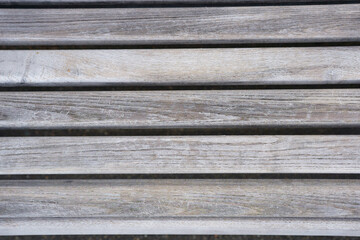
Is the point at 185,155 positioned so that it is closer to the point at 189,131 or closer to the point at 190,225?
the point at 189,131

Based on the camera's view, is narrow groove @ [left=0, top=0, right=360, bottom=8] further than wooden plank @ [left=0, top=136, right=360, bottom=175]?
Yes

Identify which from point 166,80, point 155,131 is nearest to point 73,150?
point 155,131

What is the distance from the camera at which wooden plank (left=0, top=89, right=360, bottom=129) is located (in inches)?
39.1

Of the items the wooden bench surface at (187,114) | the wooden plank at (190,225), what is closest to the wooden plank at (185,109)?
the wooden bench surface at (187,114)

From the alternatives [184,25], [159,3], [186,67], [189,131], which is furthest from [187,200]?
[159,3]

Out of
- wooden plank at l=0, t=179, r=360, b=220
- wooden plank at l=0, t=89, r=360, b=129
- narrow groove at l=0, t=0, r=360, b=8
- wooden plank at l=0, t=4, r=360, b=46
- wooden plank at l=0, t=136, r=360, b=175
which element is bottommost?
wooden plank at l=0, t=179, r=360, b=220

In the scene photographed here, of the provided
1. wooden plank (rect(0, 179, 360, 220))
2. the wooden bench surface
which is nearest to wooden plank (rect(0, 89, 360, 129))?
the wooden bench surface

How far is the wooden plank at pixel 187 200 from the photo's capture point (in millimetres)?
1011

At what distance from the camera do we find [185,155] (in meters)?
1.00

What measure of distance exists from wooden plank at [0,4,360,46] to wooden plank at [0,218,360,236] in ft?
2.53

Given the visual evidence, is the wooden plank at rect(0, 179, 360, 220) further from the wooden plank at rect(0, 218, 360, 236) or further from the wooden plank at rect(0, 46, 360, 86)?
the wooden plank at rect(0, 46, 360, 86)

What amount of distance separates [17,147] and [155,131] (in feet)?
1.86

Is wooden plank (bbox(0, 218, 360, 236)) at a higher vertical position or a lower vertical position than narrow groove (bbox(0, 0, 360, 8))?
lower

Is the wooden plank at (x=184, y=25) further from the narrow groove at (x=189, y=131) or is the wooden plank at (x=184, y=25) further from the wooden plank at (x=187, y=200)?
the wooden plank at (x=187, y=200)
